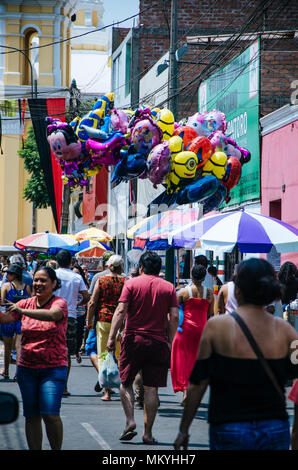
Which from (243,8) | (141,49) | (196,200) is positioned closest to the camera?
(196,200)

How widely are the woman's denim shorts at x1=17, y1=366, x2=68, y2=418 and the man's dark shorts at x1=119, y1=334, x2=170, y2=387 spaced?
1702 mm

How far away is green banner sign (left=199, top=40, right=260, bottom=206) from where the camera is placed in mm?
21594

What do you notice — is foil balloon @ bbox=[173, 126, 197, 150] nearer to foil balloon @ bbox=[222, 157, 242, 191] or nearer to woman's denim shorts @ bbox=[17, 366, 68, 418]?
foil balloon @ bbox=[222, 157, 242, 191]

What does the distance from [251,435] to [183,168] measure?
29.9 ft

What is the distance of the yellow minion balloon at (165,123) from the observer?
13.9 metres

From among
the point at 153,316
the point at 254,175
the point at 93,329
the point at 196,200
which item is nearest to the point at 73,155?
the point at 196,200

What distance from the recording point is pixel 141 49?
3700 centimetres

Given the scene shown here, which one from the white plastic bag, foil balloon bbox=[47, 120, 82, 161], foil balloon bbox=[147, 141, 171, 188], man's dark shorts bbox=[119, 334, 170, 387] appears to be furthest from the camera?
foil balloon bbox=[47, 120, 82, 161]

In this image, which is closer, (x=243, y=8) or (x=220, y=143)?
(x=220, y=143)

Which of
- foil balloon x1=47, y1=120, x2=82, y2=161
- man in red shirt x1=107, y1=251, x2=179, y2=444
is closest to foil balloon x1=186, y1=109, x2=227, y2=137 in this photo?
foil balloon x1=47, y1=120, x2=82, y2=161

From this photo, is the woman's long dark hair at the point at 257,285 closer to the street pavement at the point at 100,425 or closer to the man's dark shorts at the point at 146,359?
the street pavement at the point at 100,425

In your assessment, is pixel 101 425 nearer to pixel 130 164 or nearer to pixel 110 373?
pixel 110 373
